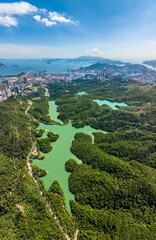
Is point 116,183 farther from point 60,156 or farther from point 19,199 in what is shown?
point 19,199

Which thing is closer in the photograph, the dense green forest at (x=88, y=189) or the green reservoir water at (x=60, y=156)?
the dense green forest at (x=88, y=189)

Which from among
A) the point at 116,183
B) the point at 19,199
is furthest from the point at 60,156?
the point at 116,183

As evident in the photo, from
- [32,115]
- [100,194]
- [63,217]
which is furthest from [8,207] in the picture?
[32,115]

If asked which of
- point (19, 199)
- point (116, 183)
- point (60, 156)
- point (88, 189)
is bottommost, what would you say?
point (19, 199)

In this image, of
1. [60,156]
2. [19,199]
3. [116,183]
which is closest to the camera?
[19,199]

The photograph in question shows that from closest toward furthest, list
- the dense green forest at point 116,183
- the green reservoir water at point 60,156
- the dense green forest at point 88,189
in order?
the dense green forest at point 88,189, the dense green forest at point 116,183, the green reservoir water at point 60,156

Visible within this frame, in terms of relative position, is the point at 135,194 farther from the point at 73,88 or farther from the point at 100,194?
the point at 73,88

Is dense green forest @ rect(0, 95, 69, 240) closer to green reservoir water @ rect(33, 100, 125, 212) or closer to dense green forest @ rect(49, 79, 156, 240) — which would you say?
green reservoir water @ rect(33, 100, 125, 212)

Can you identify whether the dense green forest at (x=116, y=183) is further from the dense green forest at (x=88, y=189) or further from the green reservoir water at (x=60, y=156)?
the green reservoir water at (x=60, y=156)

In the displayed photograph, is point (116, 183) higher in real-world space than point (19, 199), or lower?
higher

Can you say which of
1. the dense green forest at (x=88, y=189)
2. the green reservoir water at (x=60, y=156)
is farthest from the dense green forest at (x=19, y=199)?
the green reservoir water at (x=60, y=156)
